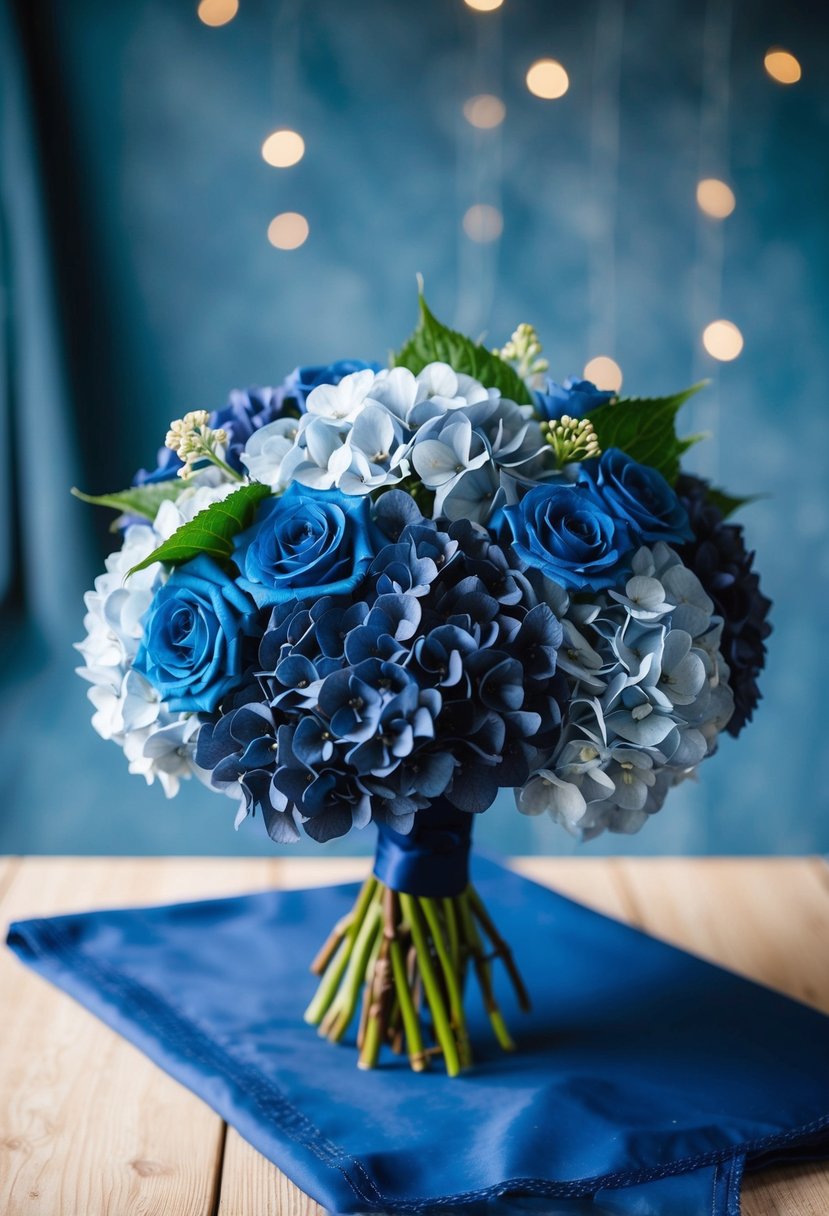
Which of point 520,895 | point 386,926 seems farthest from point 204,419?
point 520,895

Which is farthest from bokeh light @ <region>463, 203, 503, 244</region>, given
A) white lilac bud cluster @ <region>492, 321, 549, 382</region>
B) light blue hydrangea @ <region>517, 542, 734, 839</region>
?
light blue hydrangea @ <region>517, 542, 734, 839</region>

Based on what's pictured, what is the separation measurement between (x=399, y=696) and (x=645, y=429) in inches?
12.2

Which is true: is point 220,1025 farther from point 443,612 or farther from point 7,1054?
point 443,612

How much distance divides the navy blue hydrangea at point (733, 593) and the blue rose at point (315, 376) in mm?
266

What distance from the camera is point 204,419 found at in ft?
2.65

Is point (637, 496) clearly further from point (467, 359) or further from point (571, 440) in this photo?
point (467, 359)

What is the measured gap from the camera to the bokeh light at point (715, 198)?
177cm

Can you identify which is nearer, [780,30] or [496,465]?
[496,465]

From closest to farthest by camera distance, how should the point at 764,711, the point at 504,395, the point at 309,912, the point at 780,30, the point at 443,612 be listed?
the point at 443,612
the point at 504,395
the point at 309,912
the point at 780,30
the point at 764,711

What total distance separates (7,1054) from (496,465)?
571mm

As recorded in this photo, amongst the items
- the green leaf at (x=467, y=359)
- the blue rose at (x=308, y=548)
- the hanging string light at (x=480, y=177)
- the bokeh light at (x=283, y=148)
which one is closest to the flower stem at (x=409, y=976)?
the blue rose at (x=308, y=548)

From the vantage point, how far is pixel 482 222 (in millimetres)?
1746

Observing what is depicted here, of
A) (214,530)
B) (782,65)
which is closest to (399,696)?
(214,530)

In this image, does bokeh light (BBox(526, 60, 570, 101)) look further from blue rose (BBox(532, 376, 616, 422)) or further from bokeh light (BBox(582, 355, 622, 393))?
blue rose (BBox(532, 376, 616, 422))
